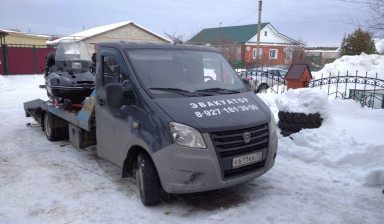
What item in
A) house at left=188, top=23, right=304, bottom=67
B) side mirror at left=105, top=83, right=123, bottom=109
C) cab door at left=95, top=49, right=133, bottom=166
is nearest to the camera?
side mirror at left=105, top=83, right=123, bottom=109

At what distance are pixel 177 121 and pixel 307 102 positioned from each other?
4.06m

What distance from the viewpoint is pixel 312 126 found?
22.3ft

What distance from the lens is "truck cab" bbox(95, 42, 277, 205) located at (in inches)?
148

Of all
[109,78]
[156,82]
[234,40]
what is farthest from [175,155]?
[234,40]

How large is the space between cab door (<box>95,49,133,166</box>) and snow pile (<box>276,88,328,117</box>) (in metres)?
3.92

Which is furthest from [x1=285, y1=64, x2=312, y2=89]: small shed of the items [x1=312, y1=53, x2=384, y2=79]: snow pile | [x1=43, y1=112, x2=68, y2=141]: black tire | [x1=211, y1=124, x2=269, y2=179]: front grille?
[x1=312, y1=53, x2=384, y2=79]: snow pile

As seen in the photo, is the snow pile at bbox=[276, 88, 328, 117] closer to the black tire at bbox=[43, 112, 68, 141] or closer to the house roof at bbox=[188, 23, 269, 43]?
the black tire at bbox=[43, 112, 68, 141]

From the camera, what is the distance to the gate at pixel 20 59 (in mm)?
Result: 22625

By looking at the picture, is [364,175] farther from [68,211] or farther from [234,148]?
[68,211]

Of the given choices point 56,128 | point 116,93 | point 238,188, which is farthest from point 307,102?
point 56,128

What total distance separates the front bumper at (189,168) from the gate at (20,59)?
2268 cm

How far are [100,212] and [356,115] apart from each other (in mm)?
6232

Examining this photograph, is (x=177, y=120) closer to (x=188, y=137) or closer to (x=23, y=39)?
(x=188, y=137)

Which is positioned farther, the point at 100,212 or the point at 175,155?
the point at 100,212
